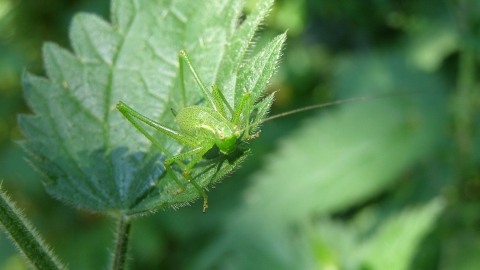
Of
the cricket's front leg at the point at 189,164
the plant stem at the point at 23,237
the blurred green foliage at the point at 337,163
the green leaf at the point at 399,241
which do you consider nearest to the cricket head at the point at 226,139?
the cricket's front leg at the point at 189,164

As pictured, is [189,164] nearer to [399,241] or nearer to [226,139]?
[226,139]

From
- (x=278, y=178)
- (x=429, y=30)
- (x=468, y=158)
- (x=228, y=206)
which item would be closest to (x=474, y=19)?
(x=429, y=30)

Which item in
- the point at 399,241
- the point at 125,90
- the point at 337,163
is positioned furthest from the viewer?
the point at 337,163

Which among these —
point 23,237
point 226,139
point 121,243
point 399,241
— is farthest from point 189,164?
point 399,241

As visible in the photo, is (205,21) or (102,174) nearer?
(102,174)

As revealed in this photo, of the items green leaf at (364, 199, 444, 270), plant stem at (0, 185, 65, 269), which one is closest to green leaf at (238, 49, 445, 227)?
green leaf at (364, 199, 444, 270)

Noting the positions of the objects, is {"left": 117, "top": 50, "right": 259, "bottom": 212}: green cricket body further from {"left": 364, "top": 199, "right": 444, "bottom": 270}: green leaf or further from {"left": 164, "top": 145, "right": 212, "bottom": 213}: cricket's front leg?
{"left": 364, "top": 199, "right": 444, "bottom": 270}: green leaf

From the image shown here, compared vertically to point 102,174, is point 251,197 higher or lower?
lower

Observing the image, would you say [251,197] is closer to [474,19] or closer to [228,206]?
[228,206]
